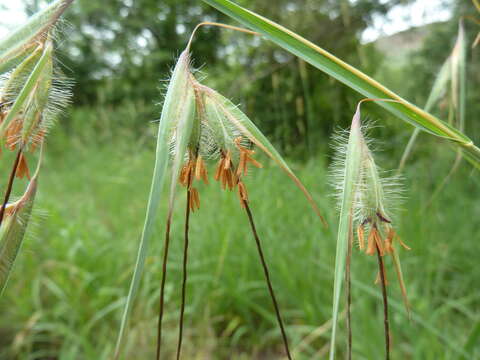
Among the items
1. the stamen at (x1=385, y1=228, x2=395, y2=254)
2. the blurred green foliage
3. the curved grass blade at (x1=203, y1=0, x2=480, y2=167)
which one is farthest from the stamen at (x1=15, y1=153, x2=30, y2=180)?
the stamen at (x1=385, y1=228, x2=395, y2=254)

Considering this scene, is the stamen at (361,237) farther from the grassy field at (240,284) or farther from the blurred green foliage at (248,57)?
the grassy field at (240,284)

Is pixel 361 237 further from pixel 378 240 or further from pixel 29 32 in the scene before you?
pixel 29 32

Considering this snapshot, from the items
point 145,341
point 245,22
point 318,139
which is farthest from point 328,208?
point 245,22

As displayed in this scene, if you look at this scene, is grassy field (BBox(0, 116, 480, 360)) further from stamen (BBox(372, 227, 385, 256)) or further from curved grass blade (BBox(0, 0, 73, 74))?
curved grass blade (BBox(0, 0, 73, 74))

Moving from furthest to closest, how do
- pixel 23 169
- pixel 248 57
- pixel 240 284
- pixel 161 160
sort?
pixel 248 57 → pixel 240 284 → pixel 23 169 → pixel 161 160

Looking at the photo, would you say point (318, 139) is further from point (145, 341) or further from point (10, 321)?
point (10, 321)

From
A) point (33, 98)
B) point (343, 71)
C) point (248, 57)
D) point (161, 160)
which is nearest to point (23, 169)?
point (33, 98)
